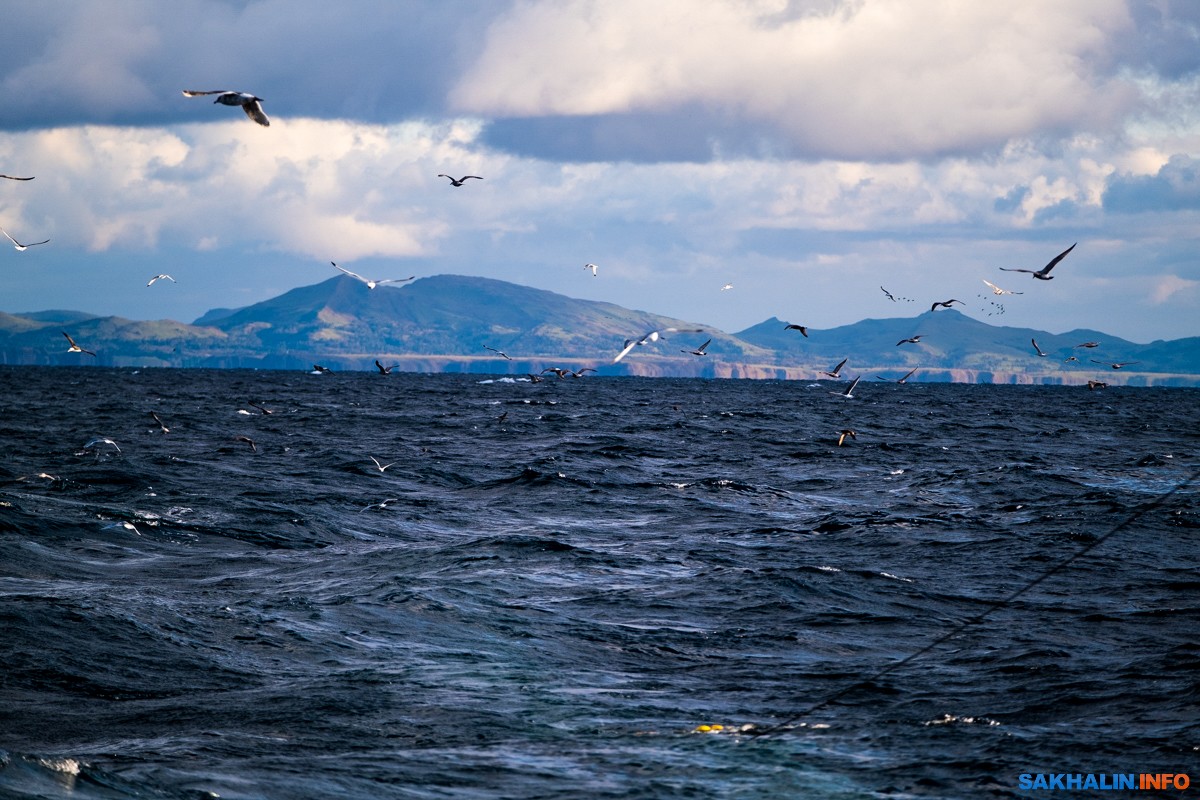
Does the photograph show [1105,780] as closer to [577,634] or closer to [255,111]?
[577,634]

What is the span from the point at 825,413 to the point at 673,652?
8943cm

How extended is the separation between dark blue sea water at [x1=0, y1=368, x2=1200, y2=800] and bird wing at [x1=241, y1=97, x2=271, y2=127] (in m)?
7.43

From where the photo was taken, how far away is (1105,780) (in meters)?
12.1

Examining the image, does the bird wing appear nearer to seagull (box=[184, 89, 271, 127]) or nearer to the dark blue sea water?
seagull (box=[184, 89, 271, 127])

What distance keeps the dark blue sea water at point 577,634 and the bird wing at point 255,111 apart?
743 cm

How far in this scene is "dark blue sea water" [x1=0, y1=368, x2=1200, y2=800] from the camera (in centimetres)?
1234

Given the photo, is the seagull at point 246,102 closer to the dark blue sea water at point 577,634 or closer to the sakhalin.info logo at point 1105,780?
the dark blue sea water at point 577,634

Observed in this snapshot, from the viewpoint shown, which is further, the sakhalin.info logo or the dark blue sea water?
the dark blue sea water

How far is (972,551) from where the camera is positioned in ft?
87.7

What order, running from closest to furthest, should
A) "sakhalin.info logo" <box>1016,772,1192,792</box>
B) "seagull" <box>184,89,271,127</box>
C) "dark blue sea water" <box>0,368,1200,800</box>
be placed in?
1. "sakhalin.info logo" <box>1016,772,1192,792</box>
2. "dark blue sea water" <box>0,368,1200,800</box>
3. "seagull" <box>184,89,271,127</box>

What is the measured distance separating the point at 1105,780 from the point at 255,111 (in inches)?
566

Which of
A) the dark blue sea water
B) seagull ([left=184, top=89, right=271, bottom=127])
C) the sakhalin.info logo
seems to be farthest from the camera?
seagull ([left=184, top=89, right=271, bottom=127])

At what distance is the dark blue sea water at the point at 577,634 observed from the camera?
1234cm

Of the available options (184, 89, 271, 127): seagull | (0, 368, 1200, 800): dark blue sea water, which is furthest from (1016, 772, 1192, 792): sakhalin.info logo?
(184, 89, 271, 127): seagull
